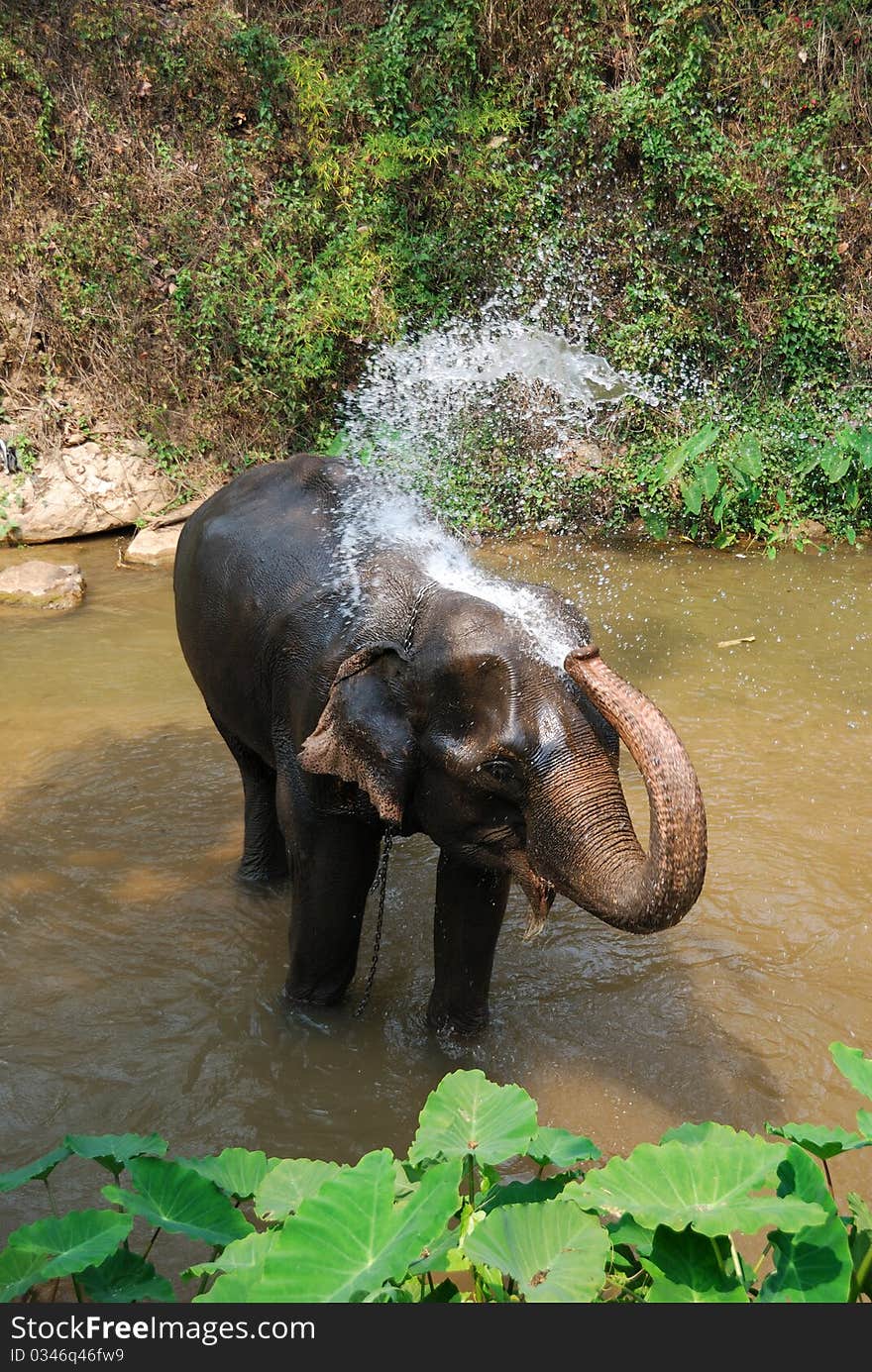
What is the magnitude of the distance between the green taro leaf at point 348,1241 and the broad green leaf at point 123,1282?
27 centimetres

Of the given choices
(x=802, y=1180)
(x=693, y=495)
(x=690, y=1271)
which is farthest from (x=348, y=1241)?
(x=693, y=495)

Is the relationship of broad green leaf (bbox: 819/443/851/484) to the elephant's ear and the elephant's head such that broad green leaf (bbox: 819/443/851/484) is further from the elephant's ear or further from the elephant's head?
the elephant's ear

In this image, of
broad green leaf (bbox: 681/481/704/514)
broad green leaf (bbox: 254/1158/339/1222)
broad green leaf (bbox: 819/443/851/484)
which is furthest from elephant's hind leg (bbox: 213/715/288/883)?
broad green leaf (bbox: 819/443/851/484)

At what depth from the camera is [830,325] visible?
443 inches

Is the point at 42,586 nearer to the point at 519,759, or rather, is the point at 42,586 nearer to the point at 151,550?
the point at 151,550

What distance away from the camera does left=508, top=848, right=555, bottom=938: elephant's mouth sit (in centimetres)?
317

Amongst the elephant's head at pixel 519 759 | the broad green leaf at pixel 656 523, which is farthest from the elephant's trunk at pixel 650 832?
the broad green leaf at pixel 656 523

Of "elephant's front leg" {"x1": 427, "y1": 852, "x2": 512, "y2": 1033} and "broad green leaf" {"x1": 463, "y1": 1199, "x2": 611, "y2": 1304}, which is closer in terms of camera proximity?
"broad green leaf" {"x1": 463, "y1": 1199, "x2": 611, "y2": 1304}

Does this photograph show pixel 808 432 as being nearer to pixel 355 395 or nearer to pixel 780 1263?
pixel 355 395

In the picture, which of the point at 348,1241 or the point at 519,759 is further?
the point at 519,759

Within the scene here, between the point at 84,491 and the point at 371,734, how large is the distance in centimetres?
844

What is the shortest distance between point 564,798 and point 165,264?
10014 millimetres

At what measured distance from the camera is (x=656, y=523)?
1041 cm

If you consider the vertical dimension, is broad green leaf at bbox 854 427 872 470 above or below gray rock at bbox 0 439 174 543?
above
